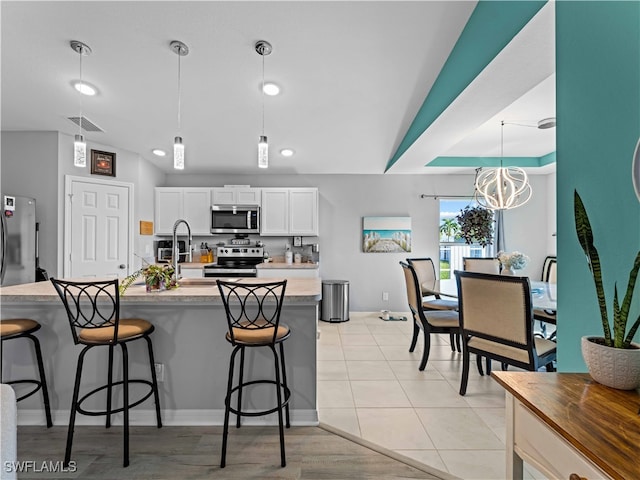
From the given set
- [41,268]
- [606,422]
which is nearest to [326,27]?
[606,422]

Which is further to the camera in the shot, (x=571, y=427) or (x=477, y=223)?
(x=477, y=223)

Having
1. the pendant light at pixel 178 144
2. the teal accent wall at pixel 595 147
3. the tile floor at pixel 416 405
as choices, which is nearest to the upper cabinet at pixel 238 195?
the tile floor at pixel 416 405

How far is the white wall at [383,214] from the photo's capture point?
5336mm

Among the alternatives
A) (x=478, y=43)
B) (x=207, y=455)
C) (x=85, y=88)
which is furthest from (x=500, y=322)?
(x=85, y=88)

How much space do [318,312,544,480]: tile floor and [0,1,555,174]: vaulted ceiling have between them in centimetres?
233

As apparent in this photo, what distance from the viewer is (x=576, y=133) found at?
1.29 metres

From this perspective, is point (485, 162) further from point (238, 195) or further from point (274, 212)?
point (238, 195)

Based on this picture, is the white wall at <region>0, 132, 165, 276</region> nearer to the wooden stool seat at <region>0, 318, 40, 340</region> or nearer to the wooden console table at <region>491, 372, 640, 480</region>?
the wooden stool seat at <region>0, 318, 40, 340</region>

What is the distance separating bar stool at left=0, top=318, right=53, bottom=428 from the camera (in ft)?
6.30

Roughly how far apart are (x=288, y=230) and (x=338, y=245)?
36.8 inches

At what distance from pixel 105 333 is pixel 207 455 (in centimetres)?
94

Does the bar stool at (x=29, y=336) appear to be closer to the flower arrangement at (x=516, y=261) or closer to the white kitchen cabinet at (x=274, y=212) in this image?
the white kitchen cabinet at (x=274, y=212)

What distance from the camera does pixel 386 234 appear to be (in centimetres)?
532

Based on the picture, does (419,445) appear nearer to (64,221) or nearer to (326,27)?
(326,27)
